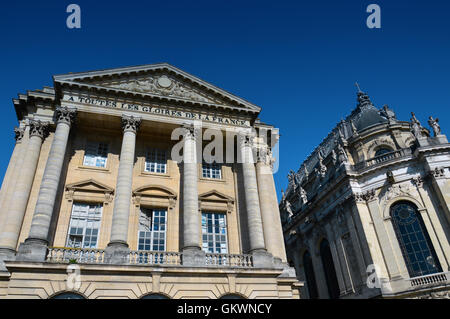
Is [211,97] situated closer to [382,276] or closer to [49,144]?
[49,144]

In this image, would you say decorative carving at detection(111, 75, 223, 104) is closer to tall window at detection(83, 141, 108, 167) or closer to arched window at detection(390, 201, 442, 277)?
tall window at detection(83, 141, 108, 167)

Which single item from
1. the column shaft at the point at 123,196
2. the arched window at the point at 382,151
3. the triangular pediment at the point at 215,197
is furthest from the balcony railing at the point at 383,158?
the column shaft at the point at 123,196

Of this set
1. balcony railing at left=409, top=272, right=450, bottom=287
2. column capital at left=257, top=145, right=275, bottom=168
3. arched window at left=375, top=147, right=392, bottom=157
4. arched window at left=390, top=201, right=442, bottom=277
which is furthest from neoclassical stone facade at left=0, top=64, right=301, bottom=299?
arched window at left=375, top=147, right=392, bottom=157

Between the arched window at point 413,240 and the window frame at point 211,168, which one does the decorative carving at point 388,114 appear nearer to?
the arched window at point 413,240

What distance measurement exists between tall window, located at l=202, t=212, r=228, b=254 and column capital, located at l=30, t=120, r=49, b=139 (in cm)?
1036

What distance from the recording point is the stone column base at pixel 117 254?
48.6ft

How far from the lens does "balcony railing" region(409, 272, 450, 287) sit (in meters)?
23.6

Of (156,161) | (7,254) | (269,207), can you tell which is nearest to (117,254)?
(7,254)

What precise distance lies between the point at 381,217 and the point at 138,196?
20221 millimetres

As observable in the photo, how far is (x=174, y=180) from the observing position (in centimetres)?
2064

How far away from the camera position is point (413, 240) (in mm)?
26312

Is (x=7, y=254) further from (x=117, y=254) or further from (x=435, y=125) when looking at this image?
(x=435, y=125)
